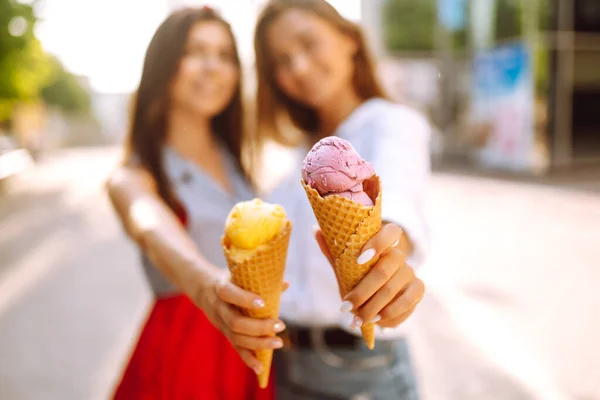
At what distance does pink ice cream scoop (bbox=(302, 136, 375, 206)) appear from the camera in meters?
0.94

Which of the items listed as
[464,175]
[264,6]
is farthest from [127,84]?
[464,175]

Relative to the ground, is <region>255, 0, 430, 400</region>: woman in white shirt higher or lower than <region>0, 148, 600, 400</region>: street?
higher

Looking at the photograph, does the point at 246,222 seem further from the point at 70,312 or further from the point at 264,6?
the point at 70,312

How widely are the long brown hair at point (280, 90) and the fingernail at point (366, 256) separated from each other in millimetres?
574

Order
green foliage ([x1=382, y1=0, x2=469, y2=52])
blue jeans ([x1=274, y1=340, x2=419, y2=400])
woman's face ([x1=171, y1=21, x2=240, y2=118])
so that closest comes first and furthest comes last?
woman's face ([x1=171, y1=21, x2=240, y2=118]), blue jeans ([x1=274, y1=340, x2=419, y2=400]), green foliage ([x1=382, y1=0, x2=469, y2=52])

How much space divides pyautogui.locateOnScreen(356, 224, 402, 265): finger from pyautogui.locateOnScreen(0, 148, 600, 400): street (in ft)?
0.93

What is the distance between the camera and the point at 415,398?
1.86 metres

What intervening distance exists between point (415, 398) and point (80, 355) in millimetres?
4077

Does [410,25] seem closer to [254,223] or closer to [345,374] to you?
[345,374]

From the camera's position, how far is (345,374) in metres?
1.79

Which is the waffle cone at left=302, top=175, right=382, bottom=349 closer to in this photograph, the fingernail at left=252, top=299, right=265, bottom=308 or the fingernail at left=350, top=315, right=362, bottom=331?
the fingernail at left=350, top=315, right=362, bottom=331

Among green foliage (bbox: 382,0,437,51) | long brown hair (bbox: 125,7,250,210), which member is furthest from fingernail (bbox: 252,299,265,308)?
green foliage (bbox: 382,0,437,51)

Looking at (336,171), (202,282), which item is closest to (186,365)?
(202,282)

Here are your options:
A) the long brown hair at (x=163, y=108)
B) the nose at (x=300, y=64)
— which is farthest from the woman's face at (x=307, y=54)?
the long brown hair at (x=163, y=108)
